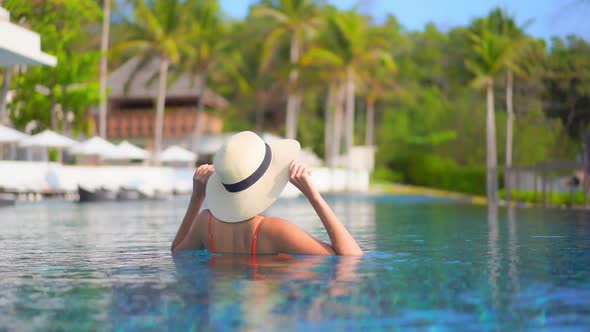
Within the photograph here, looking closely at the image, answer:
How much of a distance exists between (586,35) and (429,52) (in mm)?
45035

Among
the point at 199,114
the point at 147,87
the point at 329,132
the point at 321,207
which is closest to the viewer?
the point at 321,207

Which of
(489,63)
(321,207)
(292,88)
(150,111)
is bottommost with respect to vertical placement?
(321,207)

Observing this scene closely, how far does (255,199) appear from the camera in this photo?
26.6 feet

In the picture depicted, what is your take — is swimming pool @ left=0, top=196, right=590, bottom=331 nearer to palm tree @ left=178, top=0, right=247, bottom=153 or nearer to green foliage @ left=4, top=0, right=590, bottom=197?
green foliage @ left=4, top=0, right=590, bottom=197

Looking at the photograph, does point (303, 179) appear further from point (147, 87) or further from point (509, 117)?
point (147, 87)

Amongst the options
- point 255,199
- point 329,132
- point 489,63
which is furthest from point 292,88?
point 255,199

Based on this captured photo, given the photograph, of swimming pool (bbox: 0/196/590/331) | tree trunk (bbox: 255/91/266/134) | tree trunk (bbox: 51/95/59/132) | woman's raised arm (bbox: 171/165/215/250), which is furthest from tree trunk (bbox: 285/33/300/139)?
woman's raised arm (bbox: 171/165/215/250)

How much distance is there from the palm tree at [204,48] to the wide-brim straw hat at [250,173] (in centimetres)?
5010

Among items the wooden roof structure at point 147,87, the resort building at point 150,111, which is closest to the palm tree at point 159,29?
the wooden roof structure at point 147,87

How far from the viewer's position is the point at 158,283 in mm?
7516

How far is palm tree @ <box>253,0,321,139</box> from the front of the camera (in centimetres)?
6197

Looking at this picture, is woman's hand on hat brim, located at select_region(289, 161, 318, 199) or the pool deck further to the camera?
the pool deck

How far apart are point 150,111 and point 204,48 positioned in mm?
8731

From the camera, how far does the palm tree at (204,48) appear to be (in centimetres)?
6019
